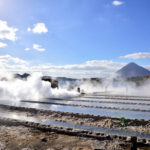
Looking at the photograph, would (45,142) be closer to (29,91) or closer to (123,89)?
(29,91)

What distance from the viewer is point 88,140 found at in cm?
816

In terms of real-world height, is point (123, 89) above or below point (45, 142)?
above

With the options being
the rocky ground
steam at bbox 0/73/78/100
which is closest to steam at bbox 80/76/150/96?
steam at bbox 0/73/78/100

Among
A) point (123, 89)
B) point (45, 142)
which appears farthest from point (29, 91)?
point (123, 89)

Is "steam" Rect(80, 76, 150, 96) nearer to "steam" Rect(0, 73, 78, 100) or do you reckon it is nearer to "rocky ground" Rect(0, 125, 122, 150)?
"steam" Rect(0, 73, 78, 100)

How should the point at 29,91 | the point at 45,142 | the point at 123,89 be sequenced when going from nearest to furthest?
the point at 45,142 → the point at 29,91 → the point at 123,89

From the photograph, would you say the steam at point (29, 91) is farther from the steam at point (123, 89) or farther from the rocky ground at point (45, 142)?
the rocky ground at point (45, 142)

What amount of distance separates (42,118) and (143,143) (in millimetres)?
7742

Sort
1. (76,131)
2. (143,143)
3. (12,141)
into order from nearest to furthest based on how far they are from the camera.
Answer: (143,143) → (12,141) → (76,131)

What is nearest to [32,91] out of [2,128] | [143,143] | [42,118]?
[42,118]

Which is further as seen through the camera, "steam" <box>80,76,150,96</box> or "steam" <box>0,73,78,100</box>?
"steam" <box>80,76,150,96</box>

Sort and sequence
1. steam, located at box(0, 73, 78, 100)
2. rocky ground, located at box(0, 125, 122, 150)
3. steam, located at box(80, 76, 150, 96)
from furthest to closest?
1. steam, located at box(80, 76, 150, 96)
2. steam, located at box(0, 73, 78, 100)
3. rocky ground, located at box(0, 125, 122, 150)

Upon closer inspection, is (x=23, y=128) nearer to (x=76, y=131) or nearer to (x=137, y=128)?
(x=76, y=131)

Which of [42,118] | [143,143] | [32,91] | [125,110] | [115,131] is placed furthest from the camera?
[32,91]
